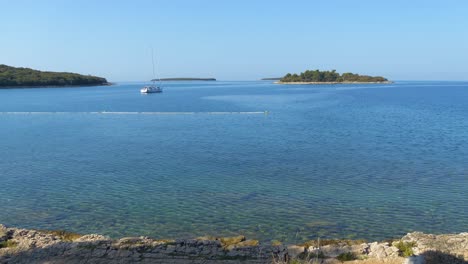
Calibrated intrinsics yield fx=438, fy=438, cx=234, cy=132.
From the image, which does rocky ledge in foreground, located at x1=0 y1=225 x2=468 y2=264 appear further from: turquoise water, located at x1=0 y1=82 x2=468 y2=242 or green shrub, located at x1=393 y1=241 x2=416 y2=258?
turquoise water, located at x1=0 y1=82 x2=468 y2=242

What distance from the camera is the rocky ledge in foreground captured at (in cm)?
1121

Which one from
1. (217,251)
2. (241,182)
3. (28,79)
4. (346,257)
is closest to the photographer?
(346,257)

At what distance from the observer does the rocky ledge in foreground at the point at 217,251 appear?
1121 cm

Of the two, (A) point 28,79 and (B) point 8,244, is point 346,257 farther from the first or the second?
(A) point 28,79

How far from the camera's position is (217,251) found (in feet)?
39.4

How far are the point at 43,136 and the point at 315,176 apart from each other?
2922 cm

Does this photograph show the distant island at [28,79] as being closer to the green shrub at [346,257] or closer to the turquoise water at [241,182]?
the turquoise water at [241,182]

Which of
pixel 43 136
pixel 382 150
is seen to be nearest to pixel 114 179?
pixel 382 150

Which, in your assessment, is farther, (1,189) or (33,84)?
(33,84)

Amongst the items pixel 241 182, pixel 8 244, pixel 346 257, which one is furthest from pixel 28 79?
pixel 346 257

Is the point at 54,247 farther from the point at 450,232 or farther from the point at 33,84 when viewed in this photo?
the point at 33,84

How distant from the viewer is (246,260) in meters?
11.3

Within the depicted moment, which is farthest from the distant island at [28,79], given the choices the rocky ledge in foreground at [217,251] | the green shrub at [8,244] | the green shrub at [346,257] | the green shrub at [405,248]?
the green shrub at [405,248]

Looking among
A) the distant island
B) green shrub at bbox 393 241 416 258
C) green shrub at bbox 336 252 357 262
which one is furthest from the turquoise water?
the distant island
